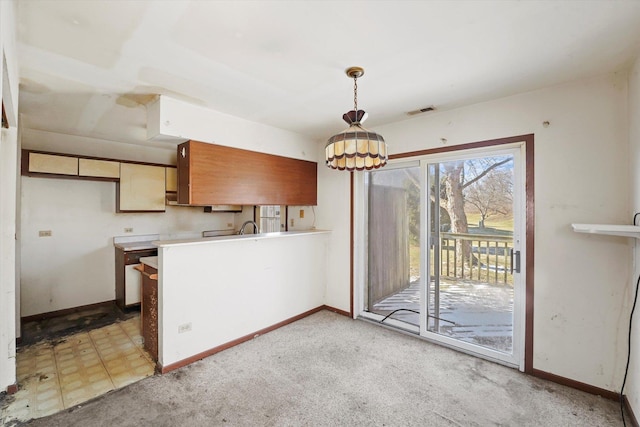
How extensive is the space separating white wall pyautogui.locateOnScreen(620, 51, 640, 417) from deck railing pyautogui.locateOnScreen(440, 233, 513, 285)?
32.2 inches

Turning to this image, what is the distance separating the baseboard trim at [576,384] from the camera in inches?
84.3

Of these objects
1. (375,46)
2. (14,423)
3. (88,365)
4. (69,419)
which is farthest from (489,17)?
(88,365)

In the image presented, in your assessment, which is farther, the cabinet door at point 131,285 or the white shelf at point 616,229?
the cabinet door at point 131,285

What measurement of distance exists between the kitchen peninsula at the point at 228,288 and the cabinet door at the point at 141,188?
1624 mm

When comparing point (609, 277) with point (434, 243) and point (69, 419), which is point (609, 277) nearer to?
point (434, 243)

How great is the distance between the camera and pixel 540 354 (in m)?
2.43

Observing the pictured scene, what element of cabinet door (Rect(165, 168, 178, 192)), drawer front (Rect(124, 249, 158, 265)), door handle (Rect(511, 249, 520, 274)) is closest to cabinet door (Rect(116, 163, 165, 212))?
cabinet door (Rect(165, 168, 178, 192))


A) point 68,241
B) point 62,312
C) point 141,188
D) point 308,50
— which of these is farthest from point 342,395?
point 68,241

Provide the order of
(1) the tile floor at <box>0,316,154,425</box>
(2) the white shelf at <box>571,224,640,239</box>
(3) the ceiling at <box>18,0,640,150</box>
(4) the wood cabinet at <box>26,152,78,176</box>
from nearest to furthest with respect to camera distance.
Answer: (3) the ceiling at <box>18,0,640,150</box> < (2) the white shelf at <box>571,224,640,239</box> < (1) the tile floor at <box>0,316,154,425</box> < (4) the wood cabinet at <box>26,152,78,176</box>

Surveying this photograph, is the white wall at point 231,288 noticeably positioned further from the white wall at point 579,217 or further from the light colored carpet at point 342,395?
the white wall at point 579,217

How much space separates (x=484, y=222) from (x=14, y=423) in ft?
13.1

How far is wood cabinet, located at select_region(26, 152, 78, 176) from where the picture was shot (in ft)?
11.0

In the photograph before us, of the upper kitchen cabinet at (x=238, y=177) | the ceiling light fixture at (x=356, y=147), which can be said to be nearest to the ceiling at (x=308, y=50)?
the ceiling light fixture at (x=356, y=147)

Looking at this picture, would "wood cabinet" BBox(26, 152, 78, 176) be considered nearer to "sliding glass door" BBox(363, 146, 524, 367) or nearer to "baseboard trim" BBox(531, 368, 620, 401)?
"sliding glass door" BBox(363, 146, 524, 367)
